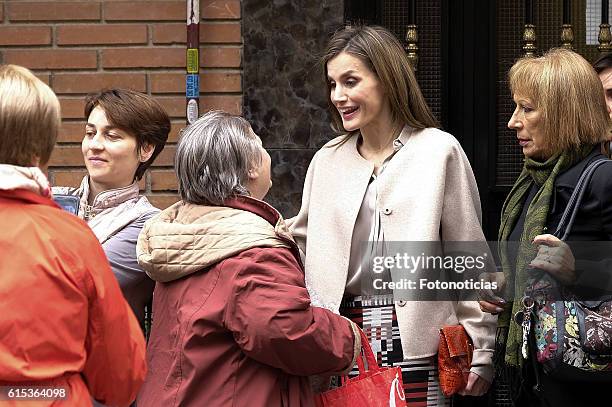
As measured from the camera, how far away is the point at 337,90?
162 inches

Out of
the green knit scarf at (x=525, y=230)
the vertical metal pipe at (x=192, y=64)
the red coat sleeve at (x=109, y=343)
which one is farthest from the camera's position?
the vertical metal pipe at (x=192, y=64)

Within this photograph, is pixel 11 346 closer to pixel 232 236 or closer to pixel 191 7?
pixel 232 236

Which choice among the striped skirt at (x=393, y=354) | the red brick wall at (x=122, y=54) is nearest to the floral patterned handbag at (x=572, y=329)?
the striped skirt at (x=393, y=354)

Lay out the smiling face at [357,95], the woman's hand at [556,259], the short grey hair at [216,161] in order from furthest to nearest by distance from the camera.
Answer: the smiling face at [357,95], the woman's hand at [556,259], the short grey hair at [216,161]

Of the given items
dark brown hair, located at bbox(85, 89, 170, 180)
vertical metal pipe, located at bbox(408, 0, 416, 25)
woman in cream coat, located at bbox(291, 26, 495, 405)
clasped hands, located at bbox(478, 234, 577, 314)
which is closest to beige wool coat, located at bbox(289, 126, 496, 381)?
woman in cream coat, located at bbox(291, 26, 495, 405)

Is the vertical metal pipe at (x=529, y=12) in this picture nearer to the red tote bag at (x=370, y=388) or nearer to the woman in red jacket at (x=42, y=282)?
the red tote bag at (x=370, y=388)

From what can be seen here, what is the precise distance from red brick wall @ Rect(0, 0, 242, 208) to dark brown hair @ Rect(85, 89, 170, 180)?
3.32ft

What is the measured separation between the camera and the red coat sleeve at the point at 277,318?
3.31 m

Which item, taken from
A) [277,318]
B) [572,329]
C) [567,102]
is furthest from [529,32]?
[277,318]

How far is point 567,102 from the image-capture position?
12.6 ft

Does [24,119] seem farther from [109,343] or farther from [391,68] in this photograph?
[391,68]

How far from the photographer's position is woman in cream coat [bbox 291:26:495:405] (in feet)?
12.9

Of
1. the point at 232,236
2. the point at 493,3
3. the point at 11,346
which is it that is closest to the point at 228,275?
the point at 232,236

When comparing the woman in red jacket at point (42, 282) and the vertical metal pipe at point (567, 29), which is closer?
the woman in red jacket at point (42, 282)
